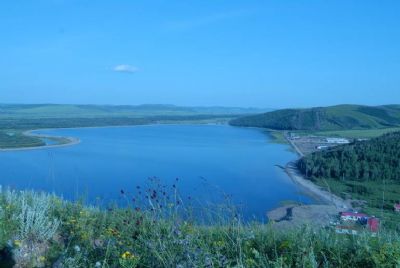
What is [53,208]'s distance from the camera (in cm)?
351

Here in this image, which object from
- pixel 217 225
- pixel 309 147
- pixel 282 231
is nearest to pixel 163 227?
pixel 217 225

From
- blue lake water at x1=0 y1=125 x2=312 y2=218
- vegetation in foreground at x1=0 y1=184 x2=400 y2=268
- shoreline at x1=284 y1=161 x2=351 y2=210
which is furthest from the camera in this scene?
shoreline at x1=284 y1=161 x2=351 y2=210

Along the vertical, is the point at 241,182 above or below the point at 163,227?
below

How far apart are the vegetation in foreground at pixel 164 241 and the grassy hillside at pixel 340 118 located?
3547 cm

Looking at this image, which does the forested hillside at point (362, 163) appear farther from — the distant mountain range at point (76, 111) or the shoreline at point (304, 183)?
the distant mountain range at point (76, 111)

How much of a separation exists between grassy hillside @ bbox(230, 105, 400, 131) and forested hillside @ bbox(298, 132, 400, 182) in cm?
1646

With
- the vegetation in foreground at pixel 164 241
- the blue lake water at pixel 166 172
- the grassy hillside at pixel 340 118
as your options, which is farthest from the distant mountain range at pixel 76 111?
the vegetation in foreground at pixel 164 241

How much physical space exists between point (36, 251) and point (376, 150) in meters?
18.6

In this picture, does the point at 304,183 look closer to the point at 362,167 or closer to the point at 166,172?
the point at 362,167

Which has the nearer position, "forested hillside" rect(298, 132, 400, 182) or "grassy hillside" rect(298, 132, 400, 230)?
"grassy hillside" rect(298, 132, 400, 230)

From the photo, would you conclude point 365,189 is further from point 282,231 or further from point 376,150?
point 282,231

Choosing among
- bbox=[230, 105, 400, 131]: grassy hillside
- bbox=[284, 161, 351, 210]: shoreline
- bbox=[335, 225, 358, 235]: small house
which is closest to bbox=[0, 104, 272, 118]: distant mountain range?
bbox=[230, 105, 400, 131]: grassy hillside

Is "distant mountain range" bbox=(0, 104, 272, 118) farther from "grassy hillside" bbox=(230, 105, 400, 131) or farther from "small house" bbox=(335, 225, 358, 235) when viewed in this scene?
"small house" bbox=(335, 225, 358, 235)

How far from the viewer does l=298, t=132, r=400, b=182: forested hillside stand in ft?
54.2
